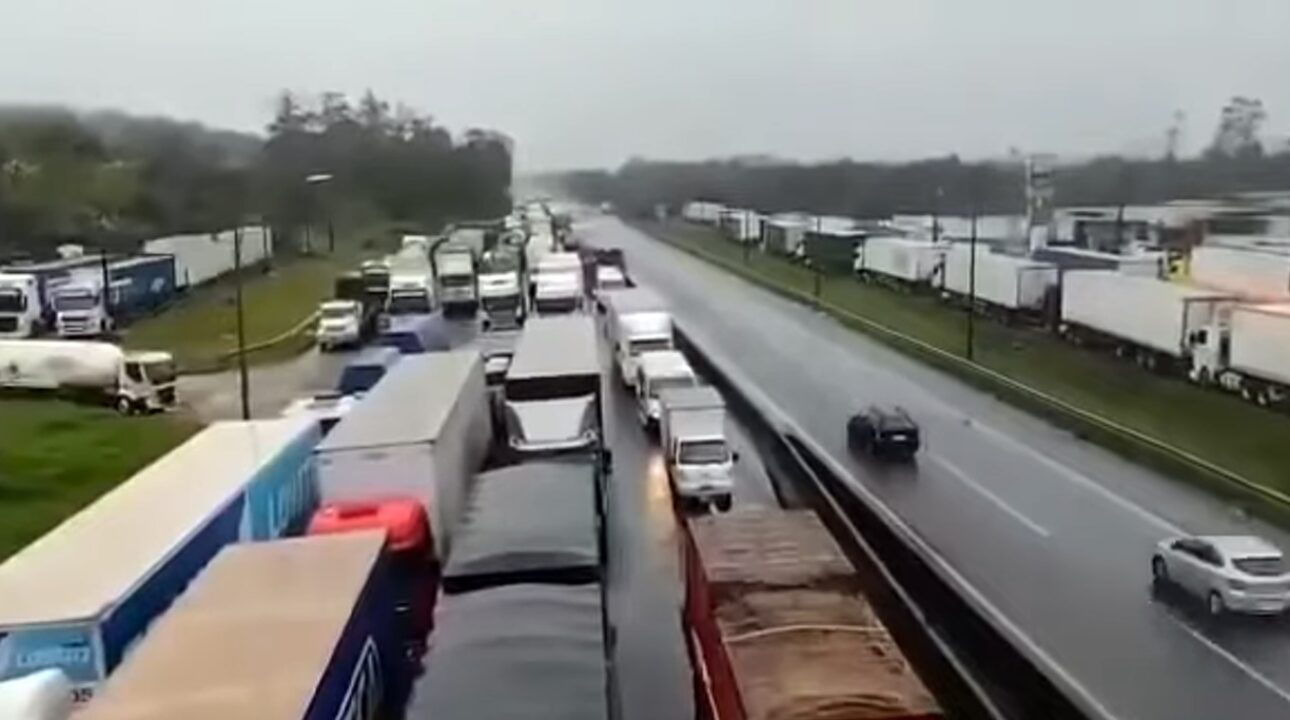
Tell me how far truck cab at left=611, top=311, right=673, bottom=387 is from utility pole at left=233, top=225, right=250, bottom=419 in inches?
67.8

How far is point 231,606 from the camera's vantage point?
210 cm

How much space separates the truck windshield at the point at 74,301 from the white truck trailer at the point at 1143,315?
5.36 meters

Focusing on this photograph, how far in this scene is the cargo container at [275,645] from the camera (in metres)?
1.67

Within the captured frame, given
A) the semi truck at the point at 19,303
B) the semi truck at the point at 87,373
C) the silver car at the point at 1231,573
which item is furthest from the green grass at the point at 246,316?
the silver car at the point at 1231,573

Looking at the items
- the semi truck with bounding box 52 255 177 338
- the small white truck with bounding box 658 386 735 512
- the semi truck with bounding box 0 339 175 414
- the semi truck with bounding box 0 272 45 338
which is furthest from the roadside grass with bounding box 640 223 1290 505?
the semi truck with bounding box 0 272 45 338

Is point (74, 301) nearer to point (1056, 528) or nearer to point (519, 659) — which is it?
point (1056, 528)

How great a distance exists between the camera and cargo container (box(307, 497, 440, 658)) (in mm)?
2686

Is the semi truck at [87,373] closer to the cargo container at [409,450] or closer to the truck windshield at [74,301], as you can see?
the truck windshield at [74,301]

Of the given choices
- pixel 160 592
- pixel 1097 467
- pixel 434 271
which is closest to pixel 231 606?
pixel 160 592

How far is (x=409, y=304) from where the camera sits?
346 inches

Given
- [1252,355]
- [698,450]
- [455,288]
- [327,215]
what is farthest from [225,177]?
[1252,355]

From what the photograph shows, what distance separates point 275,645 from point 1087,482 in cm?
322

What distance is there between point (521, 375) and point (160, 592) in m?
2.23

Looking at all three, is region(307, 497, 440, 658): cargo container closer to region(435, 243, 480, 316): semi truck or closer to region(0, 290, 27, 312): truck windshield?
region(0, 290, 27, 312): truck windshield
